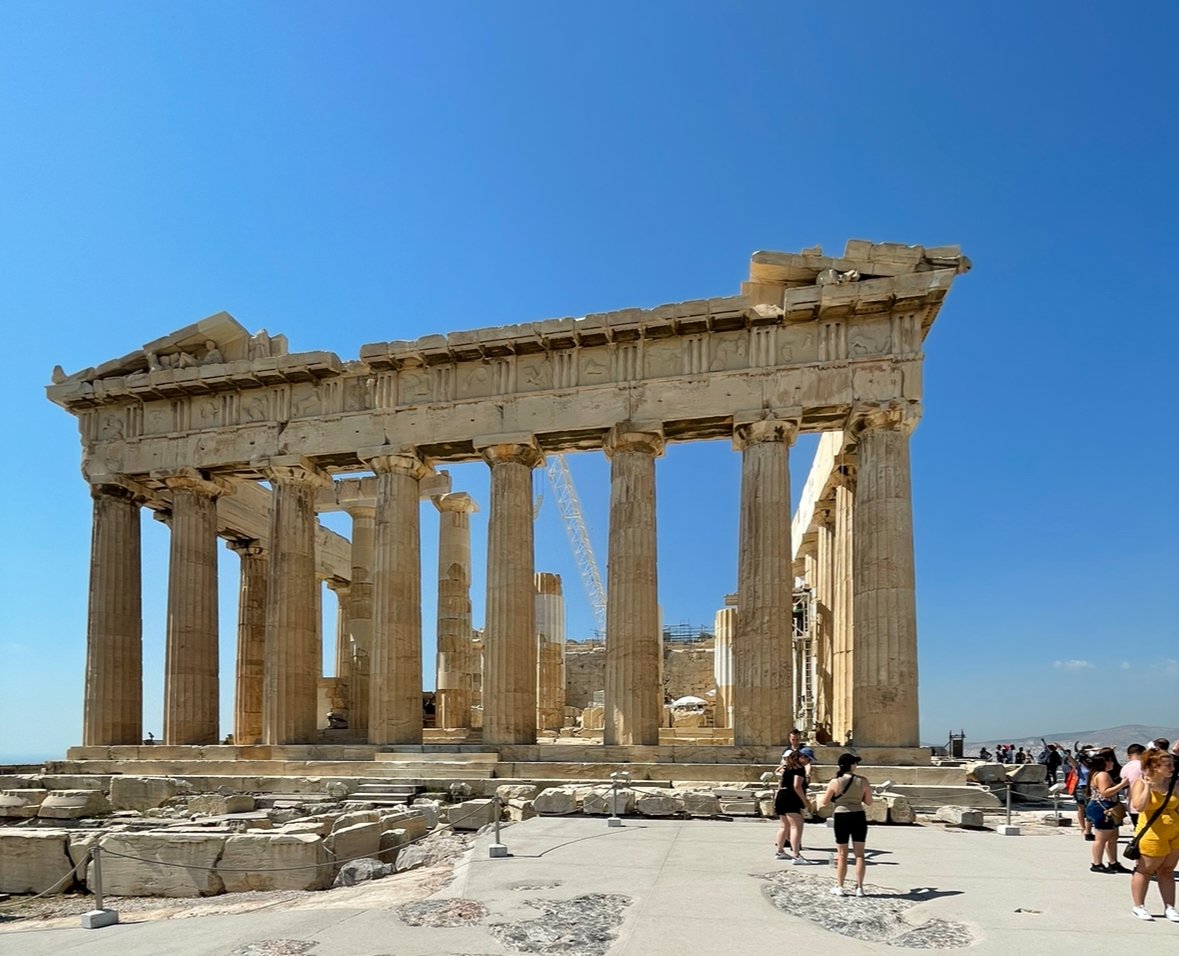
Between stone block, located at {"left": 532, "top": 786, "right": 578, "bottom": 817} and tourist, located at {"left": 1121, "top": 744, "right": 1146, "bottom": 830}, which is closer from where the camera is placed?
tourist, located at {"left": 1121, "top": 744, "right": 1146, "bottom": 830}

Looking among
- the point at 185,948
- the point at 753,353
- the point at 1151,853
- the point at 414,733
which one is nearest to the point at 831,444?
the point at 753,353

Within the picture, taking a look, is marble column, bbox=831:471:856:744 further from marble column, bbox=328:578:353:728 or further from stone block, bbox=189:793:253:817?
marble column, bbox=328:578:353:728

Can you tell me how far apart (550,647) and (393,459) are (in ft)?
50.5

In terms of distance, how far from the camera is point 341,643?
133 ft

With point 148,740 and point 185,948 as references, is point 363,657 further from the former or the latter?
point 185,948

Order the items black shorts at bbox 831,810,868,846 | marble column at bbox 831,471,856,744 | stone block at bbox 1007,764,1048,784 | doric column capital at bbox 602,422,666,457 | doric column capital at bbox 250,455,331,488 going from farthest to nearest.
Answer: doric column capital at bbox 250,455,331,488 < marble column at bbox 831,471,856,744 < doric column capital at bbox 602,422,666,457 < stone block at bbox 1007,764,1048,784 < black shorts at bbox 831,810,868,846

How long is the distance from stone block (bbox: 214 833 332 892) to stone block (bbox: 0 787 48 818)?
9.55 meters

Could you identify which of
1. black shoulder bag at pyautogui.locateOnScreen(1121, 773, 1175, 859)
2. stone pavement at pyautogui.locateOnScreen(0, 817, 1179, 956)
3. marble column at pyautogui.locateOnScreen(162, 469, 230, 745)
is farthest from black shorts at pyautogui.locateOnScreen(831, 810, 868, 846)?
marble column at pyautogui.locateOnScreen(162, 469, 230, 745)

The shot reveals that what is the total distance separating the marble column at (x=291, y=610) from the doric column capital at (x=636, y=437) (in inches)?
338

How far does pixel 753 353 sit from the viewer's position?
22.4m

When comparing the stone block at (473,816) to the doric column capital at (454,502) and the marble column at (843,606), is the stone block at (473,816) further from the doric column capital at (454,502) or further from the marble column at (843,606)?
the doric column capital at (454,502)

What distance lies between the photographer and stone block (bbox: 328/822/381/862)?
13.1m

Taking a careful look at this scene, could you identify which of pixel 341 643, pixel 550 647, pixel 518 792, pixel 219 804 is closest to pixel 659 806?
pixel 518 792

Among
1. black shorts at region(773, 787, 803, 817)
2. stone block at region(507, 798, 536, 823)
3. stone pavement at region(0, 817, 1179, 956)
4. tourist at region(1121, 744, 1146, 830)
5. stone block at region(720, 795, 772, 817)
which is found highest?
tourist at region(1121, 744, 1146, 830)
